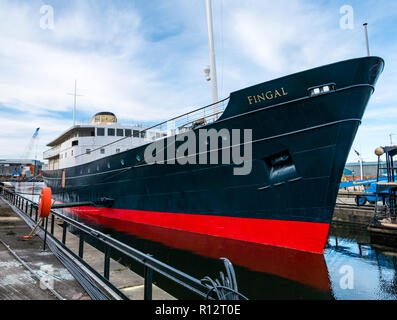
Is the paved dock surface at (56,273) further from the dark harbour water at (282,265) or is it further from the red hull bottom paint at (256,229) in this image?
the red hull bottom paint at (256,229)

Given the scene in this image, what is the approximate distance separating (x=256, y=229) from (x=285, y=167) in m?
2.44

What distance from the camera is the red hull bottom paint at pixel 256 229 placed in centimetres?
851

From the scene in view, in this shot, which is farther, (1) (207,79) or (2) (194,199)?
(1) (207,79)

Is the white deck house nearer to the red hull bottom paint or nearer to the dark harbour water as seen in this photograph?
the red hull bottom paint

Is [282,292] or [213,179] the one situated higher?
[213,179]

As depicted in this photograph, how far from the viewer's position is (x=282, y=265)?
25.8ft

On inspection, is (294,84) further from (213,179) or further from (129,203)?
(129,203)

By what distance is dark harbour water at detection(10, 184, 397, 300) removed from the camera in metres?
6.45

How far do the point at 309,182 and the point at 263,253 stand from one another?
278 centimetres

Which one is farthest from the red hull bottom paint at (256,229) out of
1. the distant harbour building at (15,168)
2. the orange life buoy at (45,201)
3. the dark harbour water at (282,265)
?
the distant harbour building at (15,168)

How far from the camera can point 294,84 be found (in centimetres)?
843

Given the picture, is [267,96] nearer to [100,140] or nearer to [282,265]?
[282,265]

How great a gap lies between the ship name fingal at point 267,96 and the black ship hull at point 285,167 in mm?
22
